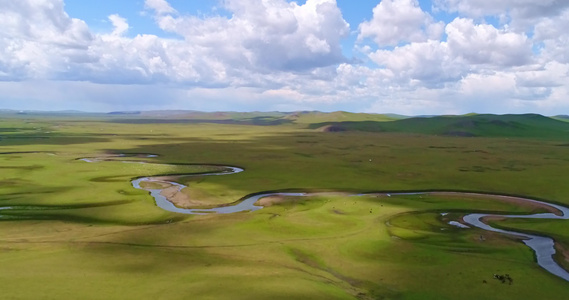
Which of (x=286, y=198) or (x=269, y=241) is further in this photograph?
(x=286, y=198)

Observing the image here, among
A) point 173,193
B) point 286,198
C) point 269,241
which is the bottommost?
point 173,193

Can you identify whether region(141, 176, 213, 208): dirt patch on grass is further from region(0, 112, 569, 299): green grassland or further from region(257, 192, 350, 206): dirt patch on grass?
region(257, 192, 350, 206): dirt patch on grass

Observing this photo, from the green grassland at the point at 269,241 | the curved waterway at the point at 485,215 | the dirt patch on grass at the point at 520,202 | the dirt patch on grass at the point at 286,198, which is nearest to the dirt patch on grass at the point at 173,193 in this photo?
the curved waterway at the point at 485,215

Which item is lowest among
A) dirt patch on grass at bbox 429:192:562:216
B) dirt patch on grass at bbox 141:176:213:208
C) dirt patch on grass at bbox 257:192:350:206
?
dirt patch on grass at bbox 141:176:213:208

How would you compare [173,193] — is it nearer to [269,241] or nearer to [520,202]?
[269,241]

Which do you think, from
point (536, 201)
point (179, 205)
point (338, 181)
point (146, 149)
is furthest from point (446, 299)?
point (146, 149)

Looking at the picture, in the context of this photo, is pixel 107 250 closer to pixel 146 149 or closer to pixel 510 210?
pixel 510 210

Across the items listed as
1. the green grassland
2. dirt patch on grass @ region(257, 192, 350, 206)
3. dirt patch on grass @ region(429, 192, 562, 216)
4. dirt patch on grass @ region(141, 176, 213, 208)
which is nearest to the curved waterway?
dirt patch on grass @ region(429, 192, 562, 216)

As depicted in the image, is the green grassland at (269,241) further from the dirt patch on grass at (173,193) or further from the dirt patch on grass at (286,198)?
the dirt patch on grass at (173,193)

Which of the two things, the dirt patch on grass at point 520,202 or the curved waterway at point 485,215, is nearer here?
the curved waterway at point 485,215

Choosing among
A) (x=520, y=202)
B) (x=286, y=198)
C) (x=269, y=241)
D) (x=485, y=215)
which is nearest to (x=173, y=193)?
(x=286, y=198)

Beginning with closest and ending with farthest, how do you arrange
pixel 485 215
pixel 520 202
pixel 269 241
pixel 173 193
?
pixel 269 241 < pixel 485 215 < pixel 520 202 < pixel 173 193

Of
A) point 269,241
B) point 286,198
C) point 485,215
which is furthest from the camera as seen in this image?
point 286,198
